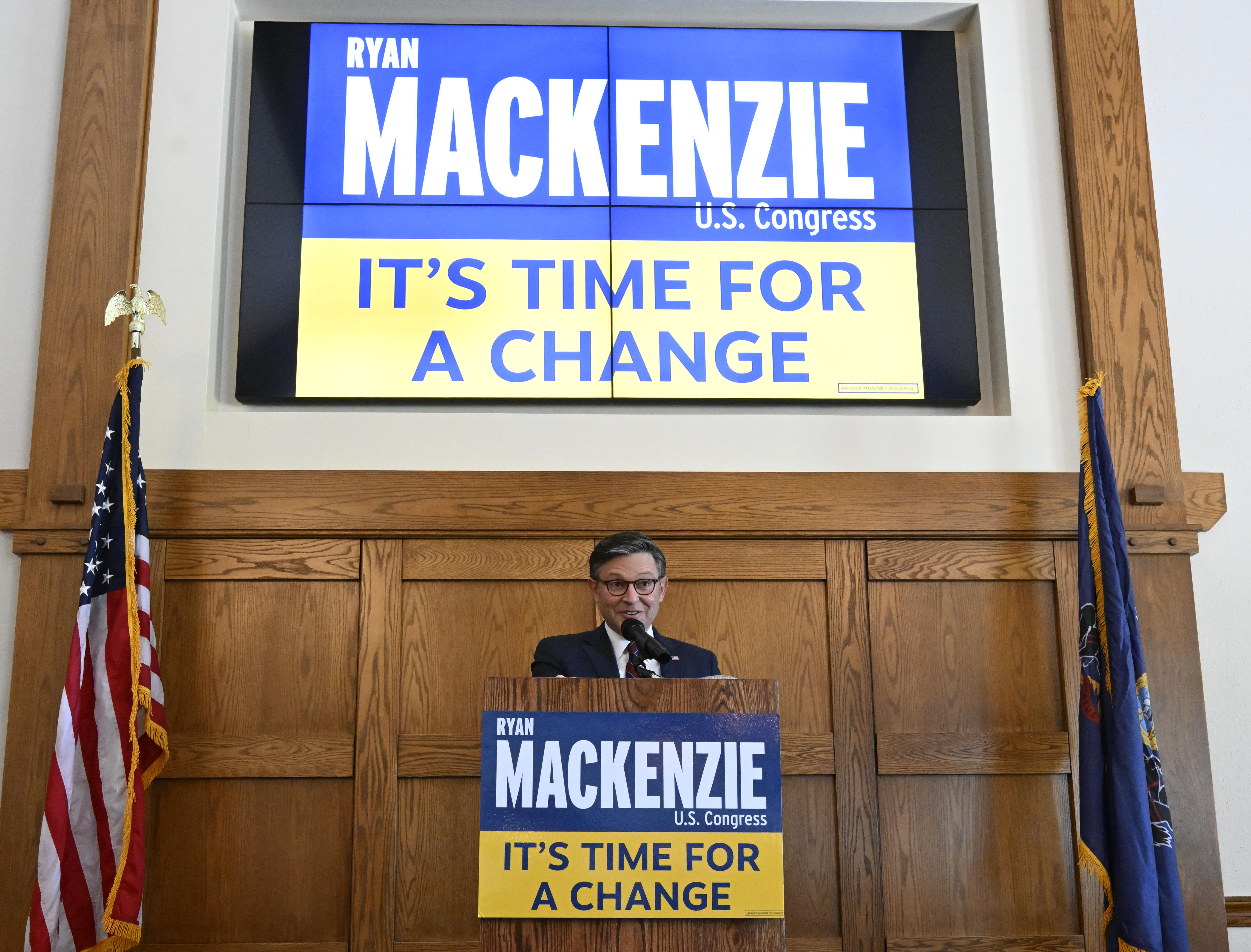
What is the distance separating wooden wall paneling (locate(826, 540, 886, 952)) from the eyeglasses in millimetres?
1091

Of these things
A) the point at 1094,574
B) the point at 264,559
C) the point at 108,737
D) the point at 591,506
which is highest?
the point at 591,506

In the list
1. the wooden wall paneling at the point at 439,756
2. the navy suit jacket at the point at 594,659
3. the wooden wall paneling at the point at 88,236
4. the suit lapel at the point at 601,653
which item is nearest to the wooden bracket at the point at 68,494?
the wooden wall paneling at the point at 88,236

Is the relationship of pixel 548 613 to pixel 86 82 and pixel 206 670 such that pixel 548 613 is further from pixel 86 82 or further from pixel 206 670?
pixel 86 82

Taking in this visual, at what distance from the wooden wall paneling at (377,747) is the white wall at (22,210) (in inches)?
44.6

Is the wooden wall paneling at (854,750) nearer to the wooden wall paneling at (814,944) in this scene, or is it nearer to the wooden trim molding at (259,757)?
the wooden wall paneling at (814,944)

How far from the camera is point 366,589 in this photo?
3.63 m

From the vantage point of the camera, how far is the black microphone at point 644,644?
7.23 feet

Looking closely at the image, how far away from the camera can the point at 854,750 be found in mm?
3574

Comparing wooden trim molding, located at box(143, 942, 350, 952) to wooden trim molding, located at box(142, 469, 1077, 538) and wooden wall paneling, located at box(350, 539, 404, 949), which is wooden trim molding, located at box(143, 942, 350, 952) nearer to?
wooden wall paneling, located at box(350, 539, 404, 949)

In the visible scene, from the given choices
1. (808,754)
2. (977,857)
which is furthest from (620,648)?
(977,857)

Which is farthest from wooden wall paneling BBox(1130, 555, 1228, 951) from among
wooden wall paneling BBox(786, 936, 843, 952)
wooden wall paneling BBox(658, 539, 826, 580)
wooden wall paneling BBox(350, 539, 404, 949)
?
wooden wall paneling BBox(350, 539, 404, 949)

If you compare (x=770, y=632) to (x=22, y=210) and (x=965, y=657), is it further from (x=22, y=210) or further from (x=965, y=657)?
(x=22, y=210)

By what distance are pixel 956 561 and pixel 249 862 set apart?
2.48 metres

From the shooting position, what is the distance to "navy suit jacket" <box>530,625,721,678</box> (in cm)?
278
